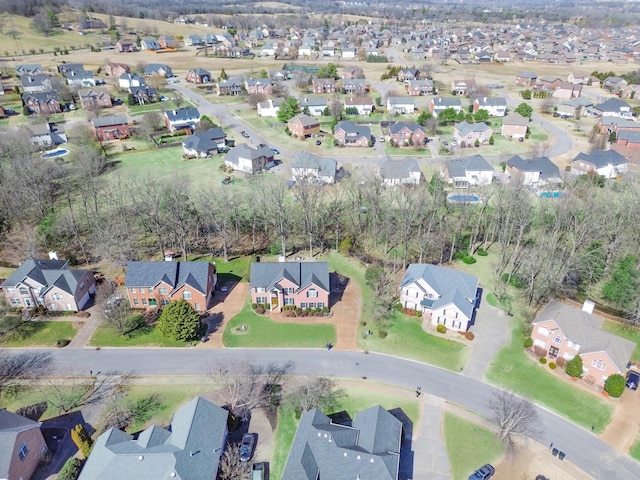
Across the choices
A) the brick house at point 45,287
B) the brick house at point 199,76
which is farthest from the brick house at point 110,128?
the brick house at point 45,287

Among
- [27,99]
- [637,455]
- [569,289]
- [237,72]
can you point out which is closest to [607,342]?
[637,455]

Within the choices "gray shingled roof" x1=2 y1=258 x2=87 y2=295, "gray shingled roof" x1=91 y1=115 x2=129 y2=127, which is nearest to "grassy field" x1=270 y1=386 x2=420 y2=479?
"gray shingled roof" x1=2 y1=258 x2=87 y2=295

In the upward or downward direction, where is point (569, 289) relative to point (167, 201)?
downward

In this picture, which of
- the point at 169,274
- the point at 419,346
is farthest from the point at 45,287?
the point at 419,346

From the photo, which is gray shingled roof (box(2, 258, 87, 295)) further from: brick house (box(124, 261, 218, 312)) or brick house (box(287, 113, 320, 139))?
brick house (box(287, 113, 320, 139))

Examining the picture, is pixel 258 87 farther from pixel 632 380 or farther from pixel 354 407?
pixel 632 380

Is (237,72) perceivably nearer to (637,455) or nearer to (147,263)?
(147,263)
